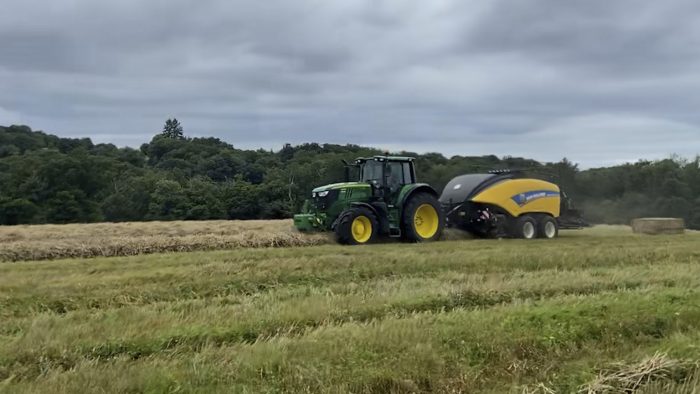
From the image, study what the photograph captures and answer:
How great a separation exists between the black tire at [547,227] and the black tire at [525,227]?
0.62ft

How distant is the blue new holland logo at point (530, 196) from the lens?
813 inches

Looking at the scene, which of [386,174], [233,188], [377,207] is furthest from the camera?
[233,188]

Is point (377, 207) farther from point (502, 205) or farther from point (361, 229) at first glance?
point (502, 205)

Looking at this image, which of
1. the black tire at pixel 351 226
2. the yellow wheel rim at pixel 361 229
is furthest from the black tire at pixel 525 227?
the yellow wheel rim at pixel 361 229

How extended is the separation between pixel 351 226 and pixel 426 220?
2.94 metres

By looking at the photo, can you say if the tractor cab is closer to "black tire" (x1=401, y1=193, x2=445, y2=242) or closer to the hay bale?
"black tire" (x1=401, y1=193, x2=445, y2=242)

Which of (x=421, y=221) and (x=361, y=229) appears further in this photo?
(x=421, y=221)

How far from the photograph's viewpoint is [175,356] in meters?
5.96

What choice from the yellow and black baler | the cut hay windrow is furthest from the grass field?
the yellow and black baler

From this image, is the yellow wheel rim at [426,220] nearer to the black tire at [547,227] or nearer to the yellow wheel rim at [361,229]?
the yellow wheel rim at [361,229]

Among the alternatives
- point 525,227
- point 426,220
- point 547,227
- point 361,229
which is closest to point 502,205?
point 525,227

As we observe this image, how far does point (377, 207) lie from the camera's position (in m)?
17.8

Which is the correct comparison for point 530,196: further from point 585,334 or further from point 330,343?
point 330,343

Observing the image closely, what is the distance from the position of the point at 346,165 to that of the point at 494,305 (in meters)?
11.0
